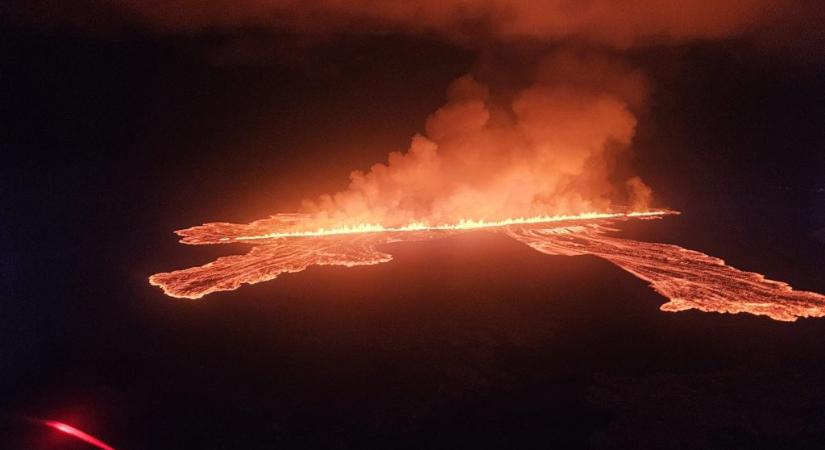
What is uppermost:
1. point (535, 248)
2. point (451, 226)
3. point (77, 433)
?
point (451, 226)

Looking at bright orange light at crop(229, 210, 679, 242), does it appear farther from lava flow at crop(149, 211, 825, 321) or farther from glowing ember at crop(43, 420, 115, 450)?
glowing ember at crop(43, 420, 115, 450)

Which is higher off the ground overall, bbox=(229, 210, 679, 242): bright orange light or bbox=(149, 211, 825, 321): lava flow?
bbox=(229, 210, 679, 242): bright orange light

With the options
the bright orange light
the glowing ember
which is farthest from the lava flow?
the glowing ember

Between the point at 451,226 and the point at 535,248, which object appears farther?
the point at 451,226

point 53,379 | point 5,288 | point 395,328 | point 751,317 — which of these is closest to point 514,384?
point 395,328

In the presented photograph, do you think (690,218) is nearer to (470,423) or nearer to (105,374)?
(470,423)

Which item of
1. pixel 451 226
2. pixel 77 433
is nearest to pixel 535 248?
pixel 451 226

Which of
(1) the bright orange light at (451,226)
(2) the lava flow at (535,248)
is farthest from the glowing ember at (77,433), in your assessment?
(1) the bright orange light at (451,226)

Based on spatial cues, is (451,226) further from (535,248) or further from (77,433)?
(77,433)
